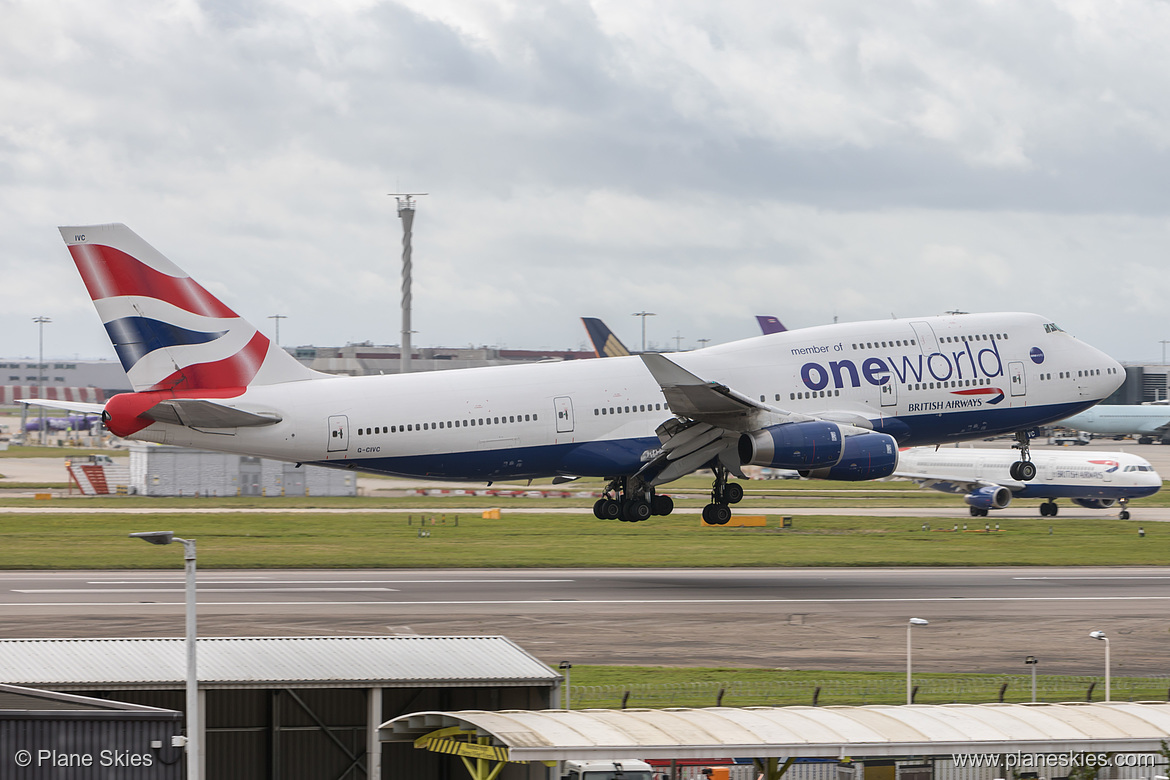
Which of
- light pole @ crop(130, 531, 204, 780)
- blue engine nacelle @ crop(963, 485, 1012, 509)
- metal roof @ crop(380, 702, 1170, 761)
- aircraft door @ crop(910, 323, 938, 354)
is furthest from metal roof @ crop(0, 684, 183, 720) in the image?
blue engine nacelle @ crop(963, 485, 1012, 509)

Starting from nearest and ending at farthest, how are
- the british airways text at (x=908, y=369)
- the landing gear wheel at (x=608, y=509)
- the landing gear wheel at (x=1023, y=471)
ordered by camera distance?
the british airways text at (x=908, y=369) < the landing gear wheel at (x=608, y=509) < the landing gear wheel at (x=1023, y=471)

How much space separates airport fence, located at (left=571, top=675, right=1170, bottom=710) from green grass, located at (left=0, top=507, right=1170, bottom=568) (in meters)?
25.6

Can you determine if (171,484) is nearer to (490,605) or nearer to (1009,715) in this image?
(490,605)

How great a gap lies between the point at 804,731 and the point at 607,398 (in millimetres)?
30029

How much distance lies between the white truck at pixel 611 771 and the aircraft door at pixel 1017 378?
3453 cm

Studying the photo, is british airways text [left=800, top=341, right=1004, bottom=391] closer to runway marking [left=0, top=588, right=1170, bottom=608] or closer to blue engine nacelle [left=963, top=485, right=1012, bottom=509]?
runway marking [left=0, top=588, right=1170, bottom=608]

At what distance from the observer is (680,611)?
44844 millimetres

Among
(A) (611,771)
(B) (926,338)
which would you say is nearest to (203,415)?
(A) (611,771)

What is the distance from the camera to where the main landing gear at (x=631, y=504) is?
53.2 m

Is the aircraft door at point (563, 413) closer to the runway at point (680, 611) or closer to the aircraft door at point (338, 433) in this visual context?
the runway at point (680, 611)

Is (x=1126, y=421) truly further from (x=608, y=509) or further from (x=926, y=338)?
(x=608, y=509)

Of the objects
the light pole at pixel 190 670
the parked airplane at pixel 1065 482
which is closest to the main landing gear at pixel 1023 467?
the parked airplane at pixel 1065 482

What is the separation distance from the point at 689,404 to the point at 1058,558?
24.7 metres

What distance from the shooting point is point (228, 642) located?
26859mm
